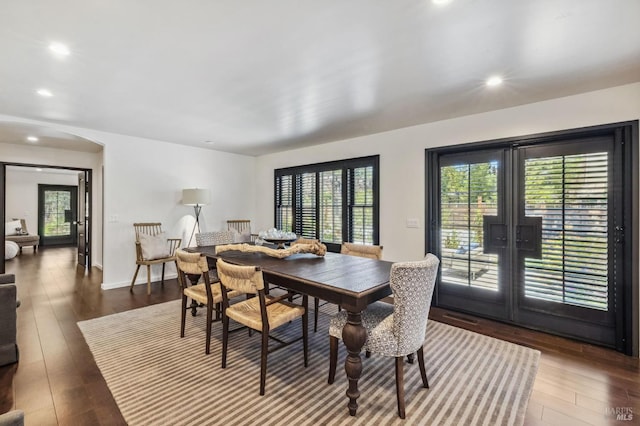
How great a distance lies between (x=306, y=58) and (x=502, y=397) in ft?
9.36

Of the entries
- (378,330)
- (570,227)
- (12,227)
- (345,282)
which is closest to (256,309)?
(345,282)

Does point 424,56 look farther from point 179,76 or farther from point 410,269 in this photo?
point 179,76

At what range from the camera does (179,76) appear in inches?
103

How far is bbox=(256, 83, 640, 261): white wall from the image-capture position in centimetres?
284

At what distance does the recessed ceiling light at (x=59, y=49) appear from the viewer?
2117 mm

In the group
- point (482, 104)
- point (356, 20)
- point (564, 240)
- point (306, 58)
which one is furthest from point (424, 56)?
point (564, 240)

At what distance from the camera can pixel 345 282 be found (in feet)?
6.81

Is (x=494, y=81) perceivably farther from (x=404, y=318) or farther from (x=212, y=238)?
(x=212, y=238)

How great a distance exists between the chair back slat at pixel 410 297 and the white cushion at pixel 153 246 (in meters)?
4.12

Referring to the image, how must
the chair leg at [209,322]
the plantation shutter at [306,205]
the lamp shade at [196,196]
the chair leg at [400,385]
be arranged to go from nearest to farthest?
the chair leg at [400,385] → the chair leg at [209,322] → the lamp shade at [196,196] → the plantation shutter at [306,205]

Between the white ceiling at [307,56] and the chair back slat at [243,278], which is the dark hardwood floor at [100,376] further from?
the white ceiling at [307,56]

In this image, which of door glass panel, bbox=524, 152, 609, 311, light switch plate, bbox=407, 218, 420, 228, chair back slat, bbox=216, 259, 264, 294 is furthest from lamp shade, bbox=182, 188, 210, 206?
door glass panel, bbox=524, 152, 609, 311

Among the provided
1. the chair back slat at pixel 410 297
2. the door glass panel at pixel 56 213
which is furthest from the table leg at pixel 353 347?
the door glass panel at pixel 56 213

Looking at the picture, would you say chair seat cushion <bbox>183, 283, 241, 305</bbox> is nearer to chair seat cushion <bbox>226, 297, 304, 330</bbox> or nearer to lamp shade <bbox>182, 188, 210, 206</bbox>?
chair seat cushion <bbox>226, 297, 304, 330</bbox>
